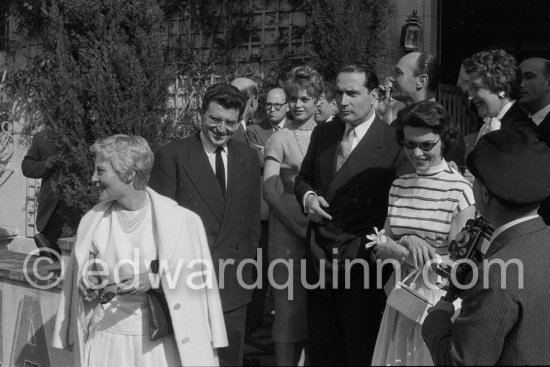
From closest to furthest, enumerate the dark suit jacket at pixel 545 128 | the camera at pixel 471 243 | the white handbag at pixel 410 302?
the camera at pixel 471 243 → the white handbag at pixel 410 302 → the dark suit jacket at pixel 545 128

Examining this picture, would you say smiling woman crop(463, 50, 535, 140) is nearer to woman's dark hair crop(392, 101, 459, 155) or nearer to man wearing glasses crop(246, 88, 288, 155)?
woman's dark hair crop(392, 101, 459, 155)

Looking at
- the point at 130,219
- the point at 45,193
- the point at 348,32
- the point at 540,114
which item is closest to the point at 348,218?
the point at 130,219

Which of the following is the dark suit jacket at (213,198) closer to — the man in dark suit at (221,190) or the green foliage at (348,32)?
the man in dark suit at (221,190)

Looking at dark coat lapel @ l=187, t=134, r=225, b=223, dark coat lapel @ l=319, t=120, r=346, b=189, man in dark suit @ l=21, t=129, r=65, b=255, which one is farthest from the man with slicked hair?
man in dark suit @ l=21, t=129, r=65, b=255

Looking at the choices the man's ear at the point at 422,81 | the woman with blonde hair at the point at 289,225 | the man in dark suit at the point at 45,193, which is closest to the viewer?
the man's ear at the point at 422,81

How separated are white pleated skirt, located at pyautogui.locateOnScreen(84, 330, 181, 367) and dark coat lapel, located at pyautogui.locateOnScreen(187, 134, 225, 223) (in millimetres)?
880

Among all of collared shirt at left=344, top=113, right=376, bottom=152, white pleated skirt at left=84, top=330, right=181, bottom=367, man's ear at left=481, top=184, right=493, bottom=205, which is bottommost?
white pleated skirt at left=84, top=330, right=181, bottom=367

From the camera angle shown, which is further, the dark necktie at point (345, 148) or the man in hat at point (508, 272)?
the dark necktie at point (345, 148)

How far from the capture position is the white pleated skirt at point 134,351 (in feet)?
12.9

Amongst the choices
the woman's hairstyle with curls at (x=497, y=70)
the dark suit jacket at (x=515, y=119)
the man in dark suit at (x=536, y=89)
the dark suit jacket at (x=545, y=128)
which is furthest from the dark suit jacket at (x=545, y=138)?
the man in dark suit at (x=536, y=89)

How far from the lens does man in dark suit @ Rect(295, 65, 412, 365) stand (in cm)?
433

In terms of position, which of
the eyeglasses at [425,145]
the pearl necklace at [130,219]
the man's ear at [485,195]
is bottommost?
the pearl necklace at [130,219]

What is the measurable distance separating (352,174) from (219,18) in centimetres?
521

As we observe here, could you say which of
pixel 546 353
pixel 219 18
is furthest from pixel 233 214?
pixel 219 18
